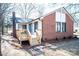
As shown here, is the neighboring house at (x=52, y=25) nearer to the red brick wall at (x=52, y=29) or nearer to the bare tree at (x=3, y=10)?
the red brick wall at (x=52, y=29)

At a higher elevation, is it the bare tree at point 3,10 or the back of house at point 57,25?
the bare tree at point 3,10

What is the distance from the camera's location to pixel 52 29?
248cm

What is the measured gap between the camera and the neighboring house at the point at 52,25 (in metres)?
2.39

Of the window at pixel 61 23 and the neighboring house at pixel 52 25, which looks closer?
the neighboring house at pixel 52 25

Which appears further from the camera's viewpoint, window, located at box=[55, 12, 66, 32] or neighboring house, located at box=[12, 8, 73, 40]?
window, located at box=[55, 12, 66, 32]

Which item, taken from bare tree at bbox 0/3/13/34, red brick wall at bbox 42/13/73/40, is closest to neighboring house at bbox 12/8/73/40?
red brick wall at bbox 42/13/73/40

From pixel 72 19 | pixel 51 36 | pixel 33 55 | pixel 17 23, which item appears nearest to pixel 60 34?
pixel 51 36

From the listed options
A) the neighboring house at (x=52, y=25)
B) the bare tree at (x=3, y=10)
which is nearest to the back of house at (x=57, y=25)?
the neighboring house at (x=52, y=25)

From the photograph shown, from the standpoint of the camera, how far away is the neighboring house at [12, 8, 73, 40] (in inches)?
94.0

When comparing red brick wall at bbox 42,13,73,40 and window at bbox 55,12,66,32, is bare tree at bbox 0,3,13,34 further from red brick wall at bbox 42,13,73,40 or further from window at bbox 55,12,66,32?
window at bbox 55,12,66,32

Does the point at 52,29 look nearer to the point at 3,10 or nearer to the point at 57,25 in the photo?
the point at 57,25

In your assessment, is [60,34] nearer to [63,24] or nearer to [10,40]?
[63,24]

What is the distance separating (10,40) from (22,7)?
1.93ft

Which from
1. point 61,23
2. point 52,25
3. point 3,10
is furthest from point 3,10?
point 61,23
